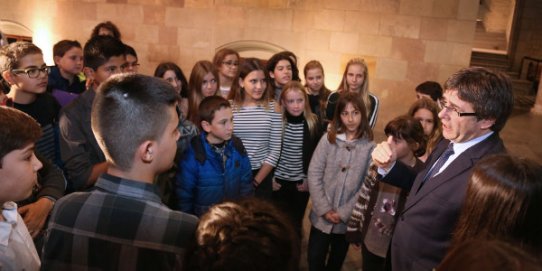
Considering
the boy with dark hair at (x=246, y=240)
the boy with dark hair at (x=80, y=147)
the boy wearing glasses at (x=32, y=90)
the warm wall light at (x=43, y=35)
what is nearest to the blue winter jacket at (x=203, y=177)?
the boy with dark hair at (x=80, y=147)

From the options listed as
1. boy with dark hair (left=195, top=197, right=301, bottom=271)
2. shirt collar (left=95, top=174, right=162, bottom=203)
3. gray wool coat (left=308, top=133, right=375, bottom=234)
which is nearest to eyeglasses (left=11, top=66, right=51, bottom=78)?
shirt collar (left=95, top=174, right=162, bottom=203)

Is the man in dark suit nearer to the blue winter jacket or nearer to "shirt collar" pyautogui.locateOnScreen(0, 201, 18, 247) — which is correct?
the blue winter jacket

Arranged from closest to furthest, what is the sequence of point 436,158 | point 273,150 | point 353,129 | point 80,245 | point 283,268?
point 283,268 < point 80,245 < point 436,158 < point 353,129 < point 273,150

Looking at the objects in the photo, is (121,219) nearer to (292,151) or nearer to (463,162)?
(463,162)

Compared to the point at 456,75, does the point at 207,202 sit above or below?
below

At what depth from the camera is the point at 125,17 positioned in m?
6.02

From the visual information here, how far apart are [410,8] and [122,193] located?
15.9ft

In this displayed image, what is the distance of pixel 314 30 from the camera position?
5.44 m

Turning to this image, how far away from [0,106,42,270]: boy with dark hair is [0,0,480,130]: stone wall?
4486mm

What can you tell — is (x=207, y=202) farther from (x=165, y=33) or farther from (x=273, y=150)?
(x=165, y=33)

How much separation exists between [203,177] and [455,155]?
132 cm

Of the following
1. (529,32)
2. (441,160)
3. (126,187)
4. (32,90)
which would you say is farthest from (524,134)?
(126,187)

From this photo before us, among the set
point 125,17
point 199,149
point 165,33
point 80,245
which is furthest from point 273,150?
point 125,17

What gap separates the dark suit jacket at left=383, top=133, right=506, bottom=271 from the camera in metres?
1.65
